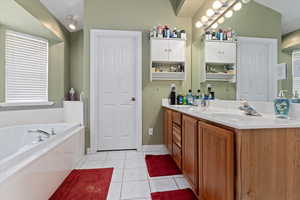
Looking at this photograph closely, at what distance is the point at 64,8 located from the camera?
2723 millimetres

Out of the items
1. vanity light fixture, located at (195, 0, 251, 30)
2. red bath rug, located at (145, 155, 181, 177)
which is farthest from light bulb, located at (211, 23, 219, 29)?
red bath rug, located at (145, 155, 181, 177)

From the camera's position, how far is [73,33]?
11.5 ft

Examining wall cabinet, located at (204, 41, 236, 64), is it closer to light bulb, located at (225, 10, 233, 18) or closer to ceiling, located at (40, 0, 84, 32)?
light bulb, located at (225, 10, 233, 18)

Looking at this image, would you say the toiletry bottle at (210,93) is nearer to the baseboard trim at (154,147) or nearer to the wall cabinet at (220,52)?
the wall cabinet at (220,52)

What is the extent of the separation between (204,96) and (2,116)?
2.86 m

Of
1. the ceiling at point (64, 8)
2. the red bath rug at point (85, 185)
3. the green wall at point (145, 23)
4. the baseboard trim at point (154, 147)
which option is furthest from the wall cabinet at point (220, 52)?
the ceiling at point (64, 8)

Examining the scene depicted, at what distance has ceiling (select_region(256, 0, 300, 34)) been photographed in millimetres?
1042

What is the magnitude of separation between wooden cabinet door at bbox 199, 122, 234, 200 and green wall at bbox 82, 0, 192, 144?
1511 mm

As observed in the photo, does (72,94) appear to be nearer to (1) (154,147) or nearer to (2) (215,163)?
(1) (154,147)

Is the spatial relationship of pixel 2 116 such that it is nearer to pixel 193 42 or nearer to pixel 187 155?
pixel 187 155

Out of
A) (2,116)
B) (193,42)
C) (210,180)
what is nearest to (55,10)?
(2,116)

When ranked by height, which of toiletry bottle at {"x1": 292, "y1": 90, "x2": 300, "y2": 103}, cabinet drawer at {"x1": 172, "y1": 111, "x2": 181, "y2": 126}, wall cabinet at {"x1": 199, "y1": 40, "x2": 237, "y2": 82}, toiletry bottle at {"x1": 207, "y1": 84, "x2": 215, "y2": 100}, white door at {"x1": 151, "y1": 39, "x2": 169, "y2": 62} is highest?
white door at {"x1": 151, "y1": 39, "x2": 169, "y2": 62}

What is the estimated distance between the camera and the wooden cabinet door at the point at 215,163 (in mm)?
862

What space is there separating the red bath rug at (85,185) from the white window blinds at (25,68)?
170 cm
